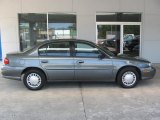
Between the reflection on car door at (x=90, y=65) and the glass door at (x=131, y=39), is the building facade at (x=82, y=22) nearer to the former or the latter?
the glass door at (x=131, y=39)

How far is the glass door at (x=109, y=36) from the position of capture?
12758 millimetres

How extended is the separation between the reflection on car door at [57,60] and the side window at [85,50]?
27cm

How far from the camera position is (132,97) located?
704 centimetres

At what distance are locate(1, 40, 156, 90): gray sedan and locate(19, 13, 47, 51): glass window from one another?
4.79 m

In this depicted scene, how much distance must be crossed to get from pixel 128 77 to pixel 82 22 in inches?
202

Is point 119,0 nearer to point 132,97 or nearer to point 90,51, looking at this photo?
point 90,51

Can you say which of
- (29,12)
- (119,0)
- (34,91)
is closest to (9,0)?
(29,12)

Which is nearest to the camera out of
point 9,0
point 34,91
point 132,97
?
point 132,97

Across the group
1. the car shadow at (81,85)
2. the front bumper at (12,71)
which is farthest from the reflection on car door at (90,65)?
the front bumper at (12,71)

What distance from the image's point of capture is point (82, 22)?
12.4 m

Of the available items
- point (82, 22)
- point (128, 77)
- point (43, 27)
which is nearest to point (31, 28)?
point (43, 27)

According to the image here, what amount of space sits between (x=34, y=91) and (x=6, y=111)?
190 cm

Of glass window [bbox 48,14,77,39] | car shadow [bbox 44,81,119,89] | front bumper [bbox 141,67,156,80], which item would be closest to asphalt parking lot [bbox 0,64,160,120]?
car shadow [bbox 44,81,119,89]

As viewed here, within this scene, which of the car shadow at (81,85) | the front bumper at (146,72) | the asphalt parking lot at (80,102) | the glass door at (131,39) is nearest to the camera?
the asphalt parking lot at (80,102)
